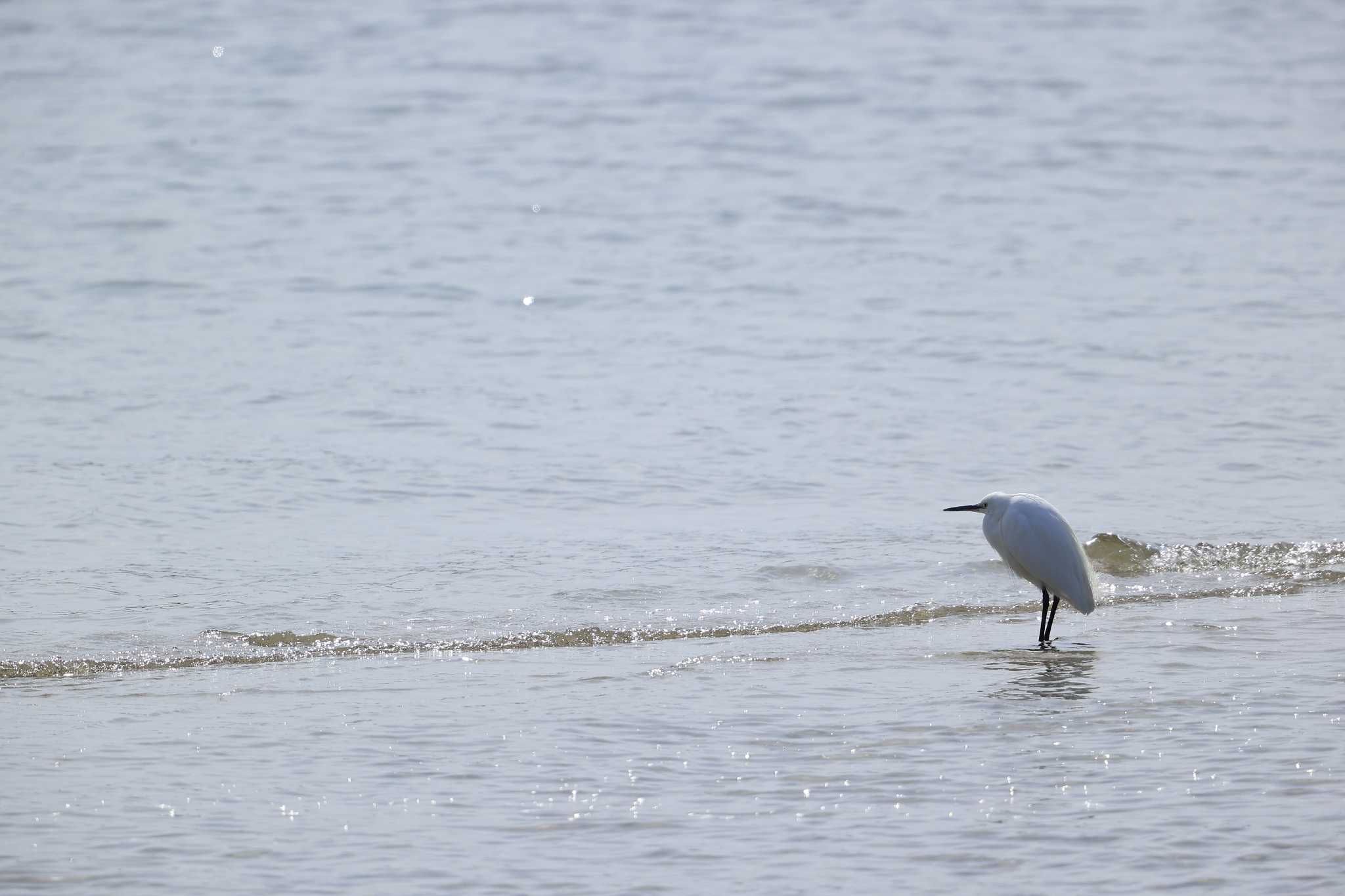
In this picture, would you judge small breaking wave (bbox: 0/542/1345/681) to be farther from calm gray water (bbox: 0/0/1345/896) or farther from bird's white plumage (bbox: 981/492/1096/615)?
bird's white plumage (bbox: 981/492/1096/615)

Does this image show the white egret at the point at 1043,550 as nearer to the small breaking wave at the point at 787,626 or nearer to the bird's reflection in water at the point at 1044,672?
the bird's reflection in water at the point at 1044,672

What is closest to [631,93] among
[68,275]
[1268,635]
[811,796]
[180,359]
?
[68,275]

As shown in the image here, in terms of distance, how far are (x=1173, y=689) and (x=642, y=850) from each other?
1.95 meters

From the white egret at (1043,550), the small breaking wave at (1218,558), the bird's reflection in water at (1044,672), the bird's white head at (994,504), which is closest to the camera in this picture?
the bird's reflection in water at (1044,672)

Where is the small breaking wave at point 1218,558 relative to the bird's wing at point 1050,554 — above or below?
below

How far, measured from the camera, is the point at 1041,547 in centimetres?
595

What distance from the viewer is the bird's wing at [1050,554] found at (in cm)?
591

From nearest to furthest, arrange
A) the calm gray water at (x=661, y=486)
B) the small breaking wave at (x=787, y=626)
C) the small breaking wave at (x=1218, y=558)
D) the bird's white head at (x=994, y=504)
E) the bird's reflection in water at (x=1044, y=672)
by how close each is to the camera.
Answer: the calm gray water at (x=661, y=486), the bird's reflection in water at (x=1044, y=672), the small breaking wave at (x=787, y=626), the bird's white head at (x=994, y=504), the small breaking wave at (x=1218, y=558)

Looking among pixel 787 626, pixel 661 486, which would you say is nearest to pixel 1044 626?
pixel 787 626

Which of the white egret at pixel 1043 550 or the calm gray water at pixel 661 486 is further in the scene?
the white egret at pixel 1043 550

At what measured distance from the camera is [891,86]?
20.3m

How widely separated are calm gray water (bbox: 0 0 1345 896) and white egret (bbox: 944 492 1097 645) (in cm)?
18

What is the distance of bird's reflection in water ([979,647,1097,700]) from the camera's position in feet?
17.2

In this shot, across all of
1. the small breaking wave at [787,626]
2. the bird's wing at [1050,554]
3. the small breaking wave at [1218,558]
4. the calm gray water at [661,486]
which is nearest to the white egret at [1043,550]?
the bird's wing at [1050,554]
